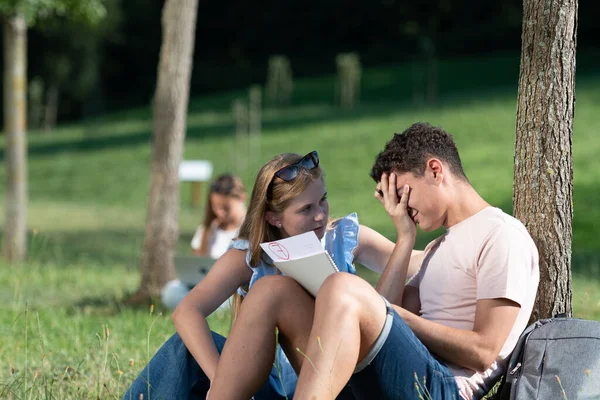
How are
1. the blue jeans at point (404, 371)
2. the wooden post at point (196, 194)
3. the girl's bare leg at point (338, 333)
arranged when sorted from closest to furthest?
1. the girl's bare leg at point (338, 333)
2. the blue jeans at point (404, 371)
3. the wooden post at point (196, 194)

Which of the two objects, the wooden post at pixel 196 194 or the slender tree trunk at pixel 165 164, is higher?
the slender tree trunk at pixel 165 164

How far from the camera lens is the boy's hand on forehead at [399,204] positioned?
3.66 meters

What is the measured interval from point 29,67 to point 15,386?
3817cm

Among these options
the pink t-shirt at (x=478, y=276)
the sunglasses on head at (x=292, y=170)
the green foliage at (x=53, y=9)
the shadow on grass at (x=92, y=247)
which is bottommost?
the shadow on grass at (x=92, y=247)

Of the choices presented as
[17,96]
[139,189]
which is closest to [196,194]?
[139,189]

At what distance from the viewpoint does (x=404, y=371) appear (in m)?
3.22

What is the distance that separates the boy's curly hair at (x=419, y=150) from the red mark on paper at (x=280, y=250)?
0.65 meters

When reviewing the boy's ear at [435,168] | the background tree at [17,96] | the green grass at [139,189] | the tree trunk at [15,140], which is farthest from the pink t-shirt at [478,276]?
the tree trunk at [15,140]

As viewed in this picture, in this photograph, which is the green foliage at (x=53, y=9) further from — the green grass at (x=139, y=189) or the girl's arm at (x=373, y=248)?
Result: the girl's arm at (x=373, y=248)

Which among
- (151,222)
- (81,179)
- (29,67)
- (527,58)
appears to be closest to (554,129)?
(527,58)

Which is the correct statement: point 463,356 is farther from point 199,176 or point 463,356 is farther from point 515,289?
point 199,176

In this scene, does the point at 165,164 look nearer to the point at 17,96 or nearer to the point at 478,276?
the point at 17,96

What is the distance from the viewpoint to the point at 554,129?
159 inches

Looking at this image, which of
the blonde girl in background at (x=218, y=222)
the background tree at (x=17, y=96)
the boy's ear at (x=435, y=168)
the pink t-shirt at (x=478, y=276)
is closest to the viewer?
the pink t-shirt at (x=478, y=276)
